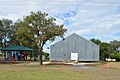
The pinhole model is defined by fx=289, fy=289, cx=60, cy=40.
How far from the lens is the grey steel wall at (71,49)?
7175 centimetres

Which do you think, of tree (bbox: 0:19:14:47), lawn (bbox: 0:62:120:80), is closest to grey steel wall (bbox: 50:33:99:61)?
tree (bbox: 0:19:14:47)

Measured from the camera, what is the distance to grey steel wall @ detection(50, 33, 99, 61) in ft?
235

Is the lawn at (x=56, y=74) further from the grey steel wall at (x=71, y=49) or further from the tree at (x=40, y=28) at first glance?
the grey steel wall at (x=71, y=49)

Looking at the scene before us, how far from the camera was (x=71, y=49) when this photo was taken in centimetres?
7219

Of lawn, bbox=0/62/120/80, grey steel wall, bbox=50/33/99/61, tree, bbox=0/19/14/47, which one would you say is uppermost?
tree, bbox=0/19/14/47

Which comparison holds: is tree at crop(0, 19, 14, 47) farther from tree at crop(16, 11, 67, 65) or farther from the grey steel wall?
tree at crop(16, 11, 67, 65)

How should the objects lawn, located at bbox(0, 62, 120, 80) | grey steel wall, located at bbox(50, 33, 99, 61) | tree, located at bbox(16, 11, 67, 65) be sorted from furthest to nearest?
grey steel wall, located at bbox(50, 33, 99, 61) < tree, located at bbox(16, 11, 67, 65) < lawn, located at bbox(0, 62, 120, 80)

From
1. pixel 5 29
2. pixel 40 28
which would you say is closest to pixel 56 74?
pixel 40 28

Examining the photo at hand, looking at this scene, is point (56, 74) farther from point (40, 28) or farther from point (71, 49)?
point (71, 49)

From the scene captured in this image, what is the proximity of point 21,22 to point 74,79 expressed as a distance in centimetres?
3022

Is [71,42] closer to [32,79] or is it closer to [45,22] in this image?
[45,22]

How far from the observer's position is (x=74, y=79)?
65.5ft

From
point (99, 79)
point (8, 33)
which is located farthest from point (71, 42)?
point (99, 79)

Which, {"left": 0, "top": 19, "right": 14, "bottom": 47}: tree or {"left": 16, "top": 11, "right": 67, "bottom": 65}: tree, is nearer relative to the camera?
{"left": 16, "top": 11, "right": 67, "bottom": 65}: tree
